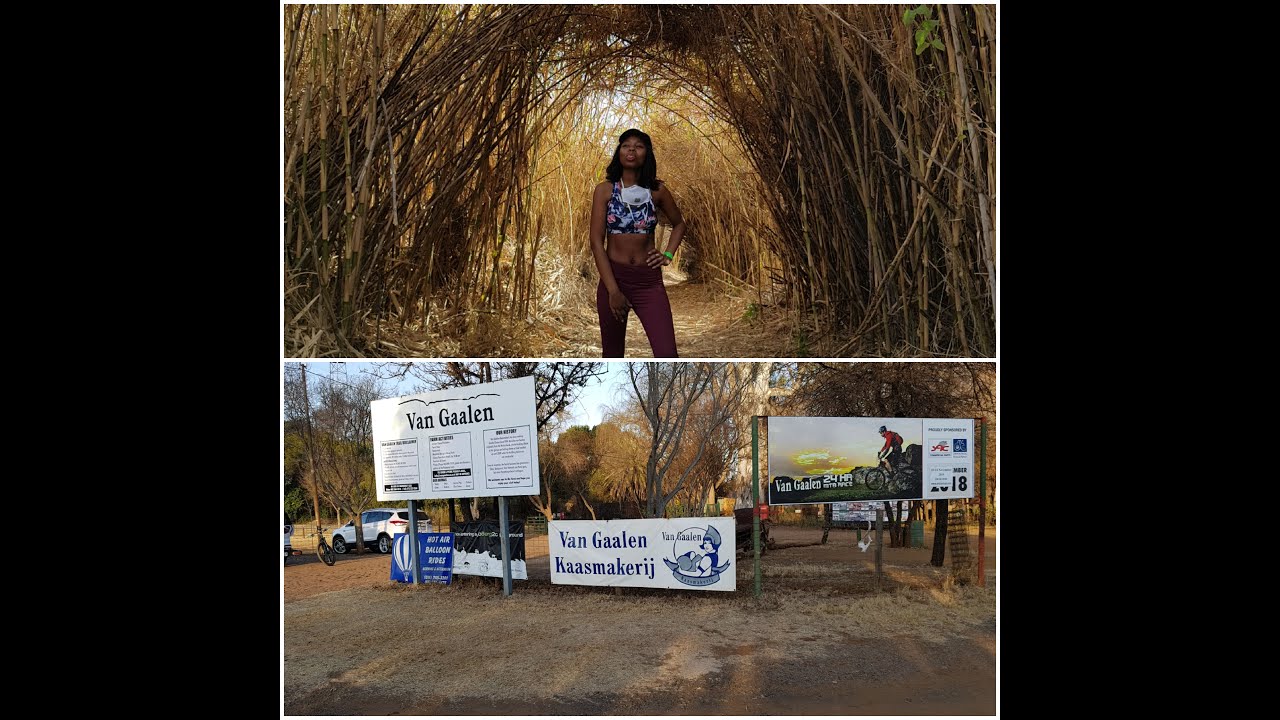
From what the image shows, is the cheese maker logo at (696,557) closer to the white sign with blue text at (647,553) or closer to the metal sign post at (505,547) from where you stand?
the white sign with blue text at (647,553)

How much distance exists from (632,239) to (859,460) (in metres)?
1.81

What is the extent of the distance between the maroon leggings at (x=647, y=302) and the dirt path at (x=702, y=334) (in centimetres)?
50

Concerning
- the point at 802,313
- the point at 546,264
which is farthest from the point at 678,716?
the point at 546,264

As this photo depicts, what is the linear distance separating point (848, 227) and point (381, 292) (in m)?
1.87

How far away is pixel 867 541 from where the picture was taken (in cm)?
592

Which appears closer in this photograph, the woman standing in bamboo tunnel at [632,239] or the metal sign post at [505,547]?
the woman standing in bamboo tunnel at [632,239]

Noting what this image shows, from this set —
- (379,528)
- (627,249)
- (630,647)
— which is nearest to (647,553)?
(630,647)

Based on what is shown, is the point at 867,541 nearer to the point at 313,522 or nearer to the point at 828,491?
the point at 828,491

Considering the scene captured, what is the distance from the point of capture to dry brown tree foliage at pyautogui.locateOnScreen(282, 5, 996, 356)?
284 cm

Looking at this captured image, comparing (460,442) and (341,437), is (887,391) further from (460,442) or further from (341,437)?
(341,437)

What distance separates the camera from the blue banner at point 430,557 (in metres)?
4.85

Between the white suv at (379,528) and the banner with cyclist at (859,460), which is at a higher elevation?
the banner with cyclist at (859,460)

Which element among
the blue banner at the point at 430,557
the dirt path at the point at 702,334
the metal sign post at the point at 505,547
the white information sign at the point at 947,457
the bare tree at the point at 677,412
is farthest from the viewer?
the bare tree at the point at 677,412

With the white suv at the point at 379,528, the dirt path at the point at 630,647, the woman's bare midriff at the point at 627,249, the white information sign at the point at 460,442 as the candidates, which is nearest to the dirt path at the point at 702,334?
the white information sign at the point at 460,442
